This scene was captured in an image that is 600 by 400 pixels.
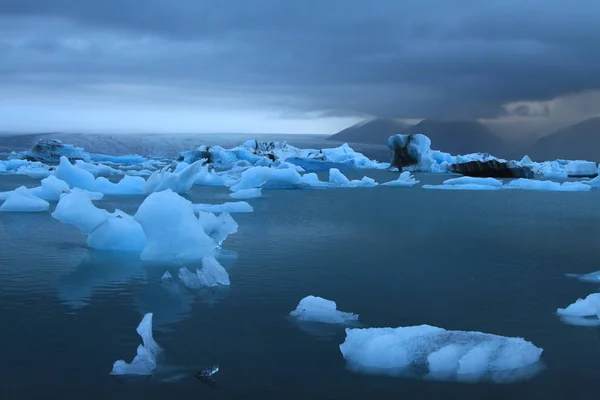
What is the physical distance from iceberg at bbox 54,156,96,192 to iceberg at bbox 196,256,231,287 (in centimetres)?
1284

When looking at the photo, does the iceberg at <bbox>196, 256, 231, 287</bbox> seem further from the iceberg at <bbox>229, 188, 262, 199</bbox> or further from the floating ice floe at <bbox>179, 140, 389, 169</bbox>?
the floating ice floe at <bbox>179, 140, 389, 169</bbox>

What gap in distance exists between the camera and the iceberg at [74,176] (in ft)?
61.7

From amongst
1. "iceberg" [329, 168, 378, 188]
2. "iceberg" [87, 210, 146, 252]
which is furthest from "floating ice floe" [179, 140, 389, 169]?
"iceberg" [87, 210, 146, 252]

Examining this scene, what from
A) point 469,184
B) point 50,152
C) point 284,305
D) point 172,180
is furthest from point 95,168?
point 284,305

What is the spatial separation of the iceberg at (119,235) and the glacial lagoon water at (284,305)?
30cm

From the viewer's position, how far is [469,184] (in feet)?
79.7

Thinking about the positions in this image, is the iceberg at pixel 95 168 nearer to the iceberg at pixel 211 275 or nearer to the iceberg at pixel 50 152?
the iceberg at pixel 50 152

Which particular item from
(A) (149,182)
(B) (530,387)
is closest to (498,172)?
(A) (149,182)

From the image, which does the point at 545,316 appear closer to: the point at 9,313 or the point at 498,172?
the point at 9,313

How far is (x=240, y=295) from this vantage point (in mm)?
6500

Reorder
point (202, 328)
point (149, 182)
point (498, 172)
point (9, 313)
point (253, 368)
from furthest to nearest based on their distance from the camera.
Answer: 1. point (498, 172)
2. point (149, 182)
3. point (9, 313)
4. point (202, 328)
5. point (253, 368)

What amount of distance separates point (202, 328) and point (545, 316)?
3062 mm

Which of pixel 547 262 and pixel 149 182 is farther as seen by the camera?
pixel 149 182

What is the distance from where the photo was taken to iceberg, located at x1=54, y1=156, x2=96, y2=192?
1880cm
